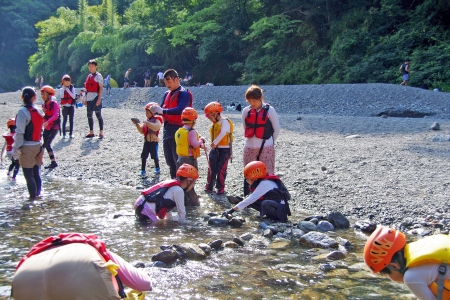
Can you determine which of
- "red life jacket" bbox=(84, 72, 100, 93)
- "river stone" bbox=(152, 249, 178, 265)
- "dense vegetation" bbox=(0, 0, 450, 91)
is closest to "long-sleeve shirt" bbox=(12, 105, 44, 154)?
"river stone" bbox=(152, 249, 178, 265)

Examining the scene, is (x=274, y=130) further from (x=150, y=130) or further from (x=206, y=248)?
(x=150, y=130)

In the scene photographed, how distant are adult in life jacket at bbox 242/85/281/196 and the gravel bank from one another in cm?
102

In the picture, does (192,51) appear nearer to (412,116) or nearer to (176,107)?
(412,116)

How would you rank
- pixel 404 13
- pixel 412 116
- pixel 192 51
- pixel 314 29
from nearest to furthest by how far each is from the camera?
1. pixel 412 116
2. pixel 404 13
3. pixel 314 29
4. pixel 192 51

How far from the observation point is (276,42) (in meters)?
33.1

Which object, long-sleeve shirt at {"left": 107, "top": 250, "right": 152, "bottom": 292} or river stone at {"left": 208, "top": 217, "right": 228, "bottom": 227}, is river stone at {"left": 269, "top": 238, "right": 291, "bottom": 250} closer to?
river stone at {"left": 208, "top": 217, "right": 228, "bottom": 227}

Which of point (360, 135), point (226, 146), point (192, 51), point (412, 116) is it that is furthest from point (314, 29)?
point (226, 146)

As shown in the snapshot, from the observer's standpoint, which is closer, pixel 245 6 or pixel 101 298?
pixel 101 298

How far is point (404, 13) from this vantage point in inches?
1144

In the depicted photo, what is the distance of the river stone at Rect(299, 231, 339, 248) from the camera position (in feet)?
19.0

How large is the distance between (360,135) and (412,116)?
218 inches

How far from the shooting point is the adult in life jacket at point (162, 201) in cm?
694

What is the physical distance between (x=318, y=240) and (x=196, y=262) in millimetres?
1492

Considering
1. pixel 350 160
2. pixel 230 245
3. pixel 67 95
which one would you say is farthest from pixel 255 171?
pixel 67 95
